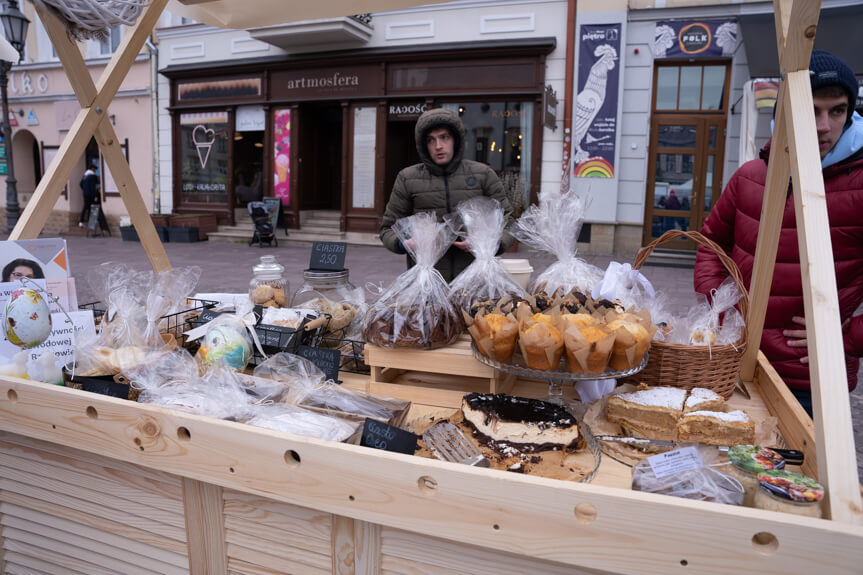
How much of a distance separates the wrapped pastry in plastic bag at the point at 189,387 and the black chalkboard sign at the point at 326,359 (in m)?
0.21

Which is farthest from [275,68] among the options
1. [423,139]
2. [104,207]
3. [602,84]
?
[423,139]

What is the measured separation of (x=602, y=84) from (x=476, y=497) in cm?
947

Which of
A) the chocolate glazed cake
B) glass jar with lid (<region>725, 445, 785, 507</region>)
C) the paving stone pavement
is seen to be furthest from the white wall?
glass jar with lid (<region>725, 445, 785, 507</region>)

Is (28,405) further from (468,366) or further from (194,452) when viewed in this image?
(468,366)

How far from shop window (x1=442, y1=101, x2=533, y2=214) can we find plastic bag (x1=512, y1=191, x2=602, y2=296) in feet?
26.9

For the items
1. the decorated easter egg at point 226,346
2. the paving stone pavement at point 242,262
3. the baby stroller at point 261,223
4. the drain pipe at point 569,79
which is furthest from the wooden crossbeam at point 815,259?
the baby stroller at point 261,223

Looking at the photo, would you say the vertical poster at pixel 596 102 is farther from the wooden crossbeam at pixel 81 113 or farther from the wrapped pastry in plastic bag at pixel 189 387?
the wrapped pastry in plastic bag at pixel 189 387

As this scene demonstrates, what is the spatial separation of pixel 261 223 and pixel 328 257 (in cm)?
921

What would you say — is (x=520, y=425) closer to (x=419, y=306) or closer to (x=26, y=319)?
(x=419, y=306)

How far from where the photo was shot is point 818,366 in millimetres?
890

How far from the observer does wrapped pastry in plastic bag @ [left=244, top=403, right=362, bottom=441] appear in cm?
113

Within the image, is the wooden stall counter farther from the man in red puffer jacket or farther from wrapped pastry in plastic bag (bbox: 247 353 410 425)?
the man in red puffer jacket

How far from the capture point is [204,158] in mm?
12469

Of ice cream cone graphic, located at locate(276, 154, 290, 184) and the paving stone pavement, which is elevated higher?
ice cream cone graphic, located at locate(276, 154, 290, 184)
